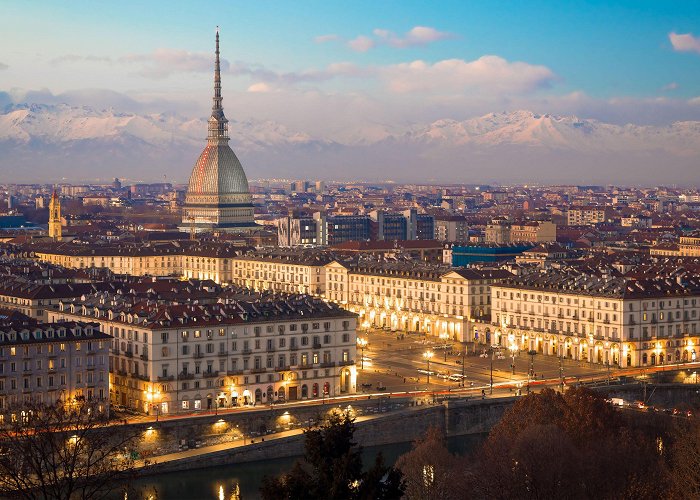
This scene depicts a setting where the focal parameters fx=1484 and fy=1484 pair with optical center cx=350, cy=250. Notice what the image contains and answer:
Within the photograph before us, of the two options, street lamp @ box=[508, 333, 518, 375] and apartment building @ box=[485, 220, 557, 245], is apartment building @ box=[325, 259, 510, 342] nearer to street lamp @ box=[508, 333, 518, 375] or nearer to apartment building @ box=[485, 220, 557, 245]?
street lamp @ box=[508, 333, 518, 375]

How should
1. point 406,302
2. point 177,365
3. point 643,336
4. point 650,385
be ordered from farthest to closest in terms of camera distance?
1. point 406,302
2. point 643,336
3. point 650,385
4. point 177,365

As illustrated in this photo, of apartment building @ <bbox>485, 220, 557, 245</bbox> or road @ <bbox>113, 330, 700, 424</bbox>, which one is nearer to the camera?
road @ <bbox>113, 330, 700, 424</bbox>

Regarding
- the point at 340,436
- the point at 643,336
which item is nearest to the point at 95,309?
the point at 643,336

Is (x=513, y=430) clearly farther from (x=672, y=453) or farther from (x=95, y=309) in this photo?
(x=95, y=309)

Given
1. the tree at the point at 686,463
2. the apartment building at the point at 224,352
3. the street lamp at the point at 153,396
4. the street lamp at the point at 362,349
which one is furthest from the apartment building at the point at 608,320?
the street lamp at the point at 153,396

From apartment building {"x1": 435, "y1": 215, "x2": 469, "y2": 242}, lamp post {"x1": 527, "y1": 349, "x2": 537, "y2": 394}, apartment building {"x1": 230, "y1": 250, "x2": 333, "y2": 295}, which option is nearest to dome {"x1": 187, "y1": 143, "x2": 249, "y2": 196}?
apartment building {"x1": 435, "y1": 215, "x2": 469, "y2": 242}

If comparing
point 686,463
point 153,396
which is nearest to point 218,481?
point 153,396
